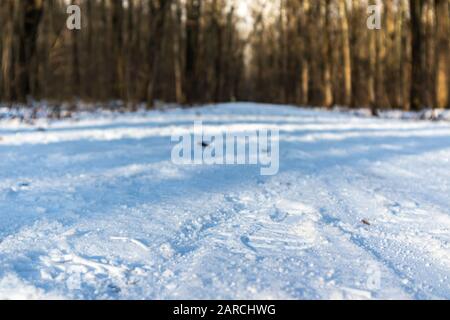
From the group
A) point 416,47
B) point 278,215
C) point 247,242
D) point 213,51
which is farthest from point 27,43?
point 213,51

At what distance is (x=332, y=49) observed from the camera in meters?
24.4

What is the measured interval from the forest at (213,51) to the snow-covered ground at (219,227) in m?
9.23

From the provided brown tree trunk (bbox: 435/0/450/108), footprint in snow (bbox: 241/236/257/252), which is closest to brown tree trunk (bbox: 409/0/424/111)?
brown tree trunk (bbox: 435/0/450/108)

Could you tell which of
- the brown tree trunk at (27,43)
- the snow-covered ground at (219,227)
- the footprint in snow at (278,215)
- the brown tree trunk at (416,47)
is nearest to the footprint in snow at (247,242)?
the snow-covered ground at (219,227)

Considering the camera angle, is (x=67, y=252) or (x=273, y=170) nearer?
(x=67, y=252)

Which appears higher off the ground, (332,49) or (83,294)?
(332,49)

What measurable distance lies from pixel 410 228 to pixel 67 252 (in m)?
2.02

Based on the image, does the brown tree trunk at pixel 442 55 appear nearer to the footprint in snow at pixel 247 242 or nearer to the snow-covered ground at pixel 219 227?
the snow-covered ground at pixel 219 227

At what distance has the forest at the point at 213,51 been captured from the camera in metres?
15.1

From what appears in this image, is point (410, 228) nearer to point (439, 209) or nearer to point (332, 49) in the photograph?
point (439, 209)

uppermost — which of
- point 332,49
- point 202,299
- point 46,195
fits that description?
point 332,49

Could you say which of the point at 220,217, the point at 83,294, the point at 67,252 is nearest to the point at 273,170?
the point at 220,217

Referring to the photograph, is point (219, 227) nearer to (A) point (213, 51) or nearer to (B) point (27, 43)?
(B) point (27, 43)

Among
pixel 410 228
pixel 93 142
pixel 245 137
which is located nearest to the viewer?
pixel 410 228
